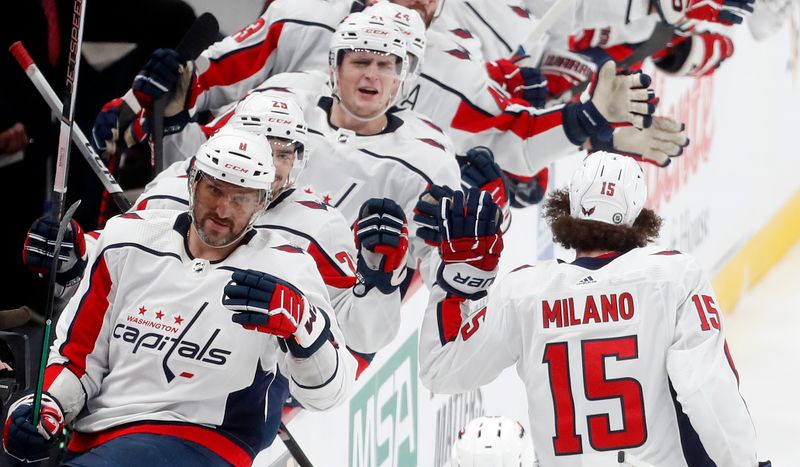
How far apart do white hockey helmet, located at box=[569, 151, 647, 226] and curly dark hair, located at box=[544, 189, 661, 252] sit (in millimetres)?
16

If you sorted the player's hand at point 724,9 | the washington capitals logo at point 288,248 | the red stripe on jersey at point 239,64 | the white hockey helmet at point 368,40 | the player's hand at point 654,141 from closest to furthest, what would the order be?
the washington capitals logo at point 288,248
the white hockey helmet at point 368,40
the red stripe on jersey at point 239,64
the player's hand at point 654,141
the player's hand at point 724,9

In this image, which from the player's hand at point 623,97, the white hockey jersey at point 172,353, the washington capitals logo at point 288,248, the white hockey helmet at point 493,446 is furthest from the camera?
the player's hand at point 623,97

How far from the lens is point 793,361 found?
698 centimetres

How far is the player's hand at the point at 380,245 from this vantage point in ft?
10.9

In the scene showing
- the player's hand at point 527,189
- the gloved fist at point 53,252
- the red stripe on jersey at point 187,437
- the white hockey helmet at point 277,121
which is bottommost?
the red stripe on jersey at point 187,437

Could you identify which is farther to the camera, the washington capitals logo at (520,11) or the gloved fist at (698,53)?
the gloved fist at (698,53)

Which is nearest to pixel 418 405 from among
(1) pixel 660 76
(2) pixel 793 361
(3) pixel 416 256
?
(3) pixel 416 256

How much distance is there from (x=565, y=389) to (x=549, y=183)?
2.71 metres

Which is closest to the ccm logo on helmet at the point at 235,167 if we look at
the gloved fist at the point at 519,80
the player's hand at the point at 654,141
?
the player's hand at the point at 654,141

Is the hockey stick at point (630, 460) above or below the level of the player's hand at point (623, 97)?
below

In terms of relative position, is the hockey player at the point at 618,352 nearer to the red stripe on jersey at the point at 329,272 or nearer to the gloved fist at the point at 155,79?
the red stripe on jersey at the point at 329,272

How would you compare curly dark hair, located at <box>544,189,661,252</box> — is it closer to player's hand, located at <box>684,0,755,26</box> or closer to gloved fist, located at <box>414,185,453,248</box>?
gloved fist, located at <box>414,185,453,248</box>

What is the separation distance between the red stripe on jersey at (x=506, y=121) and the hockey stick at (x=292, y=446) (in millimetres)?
1426

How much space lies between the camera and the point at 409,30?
3939 millimetres
